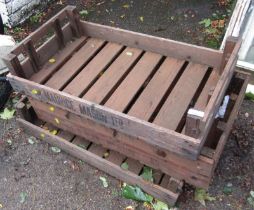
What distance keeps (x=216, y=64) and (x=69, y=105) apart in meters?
1.26

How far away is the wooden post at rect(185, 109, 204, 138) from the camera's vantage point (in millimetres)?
1907

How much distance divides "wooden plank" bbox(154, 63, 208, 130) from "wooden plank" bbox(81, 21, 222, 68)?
89mm

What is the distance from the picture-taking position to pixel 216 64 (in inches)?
106

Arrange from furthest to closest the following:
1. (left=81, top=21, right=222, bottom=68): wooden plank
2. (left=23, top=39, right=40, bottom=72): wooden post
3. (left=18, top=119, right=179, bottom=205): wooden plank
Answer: (left=23, top=39, right=40, bottom=72): wooden post, (left=81, top=21, right=222, bottom=68): wooden plank, (left=18, top=119, right=179, bottom=205): wooden plank

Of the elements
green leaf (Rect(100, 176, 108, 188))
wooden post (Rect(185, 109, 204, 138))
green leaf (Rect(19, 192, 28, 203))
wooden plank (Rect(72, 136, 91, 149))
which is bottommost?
green leaf (Rect(19, 192, 28, 203))

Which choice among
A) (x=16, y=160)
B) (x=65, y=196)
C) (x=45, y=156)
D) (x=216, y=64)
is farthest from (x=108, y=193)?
(x=216, y=64)

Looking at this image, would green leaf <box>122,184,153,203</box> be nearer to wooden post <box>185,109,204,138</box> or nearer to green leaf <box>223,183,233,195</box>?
green leaf <box>223,183,233,195</box>

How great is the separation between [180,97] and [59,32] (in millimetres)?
1364

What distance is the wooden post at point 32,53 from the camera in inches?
110

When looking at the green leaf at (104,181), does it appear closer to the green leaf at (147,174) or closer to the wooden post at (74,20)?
the green leaf at (147,174)

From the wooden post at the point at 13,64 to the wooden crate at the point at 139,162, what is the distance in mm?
361

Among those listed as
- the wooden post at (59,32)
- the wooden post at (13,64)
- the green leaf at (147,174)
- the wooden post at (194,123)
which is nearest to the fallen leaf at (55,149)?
the wooden post at (13,64)

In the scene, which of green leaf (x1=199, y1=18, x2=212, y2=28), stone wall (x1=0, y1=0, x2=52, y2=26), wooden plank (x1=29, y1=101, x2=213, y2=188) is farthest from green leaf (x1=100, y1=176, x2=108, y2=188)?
stone wall (x1=0, y1=0, x2=52, y2=26)

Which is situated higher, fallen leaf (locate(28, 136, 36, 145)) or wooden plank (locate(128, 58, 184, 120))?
wooden plank (locate(128, 58, 184, 120))
